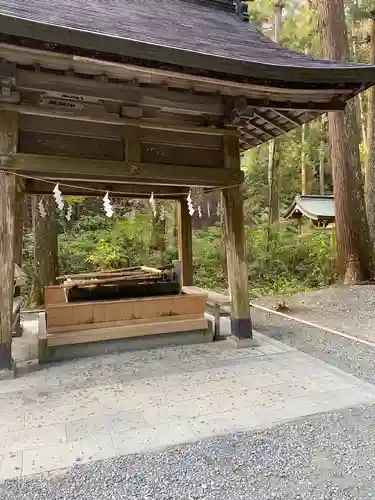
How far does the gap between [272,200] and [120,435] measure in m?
11.8

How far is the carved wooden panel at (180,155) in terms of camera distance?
14.0 ft

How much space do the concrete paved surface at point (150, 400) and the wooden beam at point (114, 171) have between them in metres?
1.93

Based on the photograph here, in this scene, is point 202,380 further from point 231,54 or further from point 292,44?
point 292,44

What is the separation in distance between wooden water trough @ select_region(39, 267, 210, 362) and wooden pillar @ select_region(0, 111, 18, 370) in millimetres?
518

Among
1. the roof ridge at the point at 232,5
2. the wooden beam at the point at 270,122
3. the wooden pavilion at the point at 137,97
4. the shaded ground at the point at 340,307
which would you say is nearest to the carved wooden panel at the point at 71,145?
the wooden pavilion at the point at 137,97

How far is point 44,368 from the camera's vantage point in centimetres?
397

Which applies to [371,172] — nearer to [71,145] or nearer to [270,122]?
[270,122]

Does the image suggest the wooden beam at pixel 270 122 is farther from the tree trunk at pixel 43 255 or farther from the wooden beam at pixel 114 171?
the tree trunk at pixel 43 255

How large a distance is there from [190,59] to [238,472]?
3.10 m

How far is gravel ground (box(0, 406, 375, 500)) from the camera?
2012 millimetres

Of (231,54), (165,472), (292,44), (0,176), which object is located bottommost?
(165,472)

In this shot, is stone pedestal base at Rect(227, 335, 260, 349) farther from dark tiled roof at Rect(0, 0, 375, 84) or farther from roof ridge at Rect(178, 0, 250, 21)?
roof ridge at Rect(178, 0, 250, 21)

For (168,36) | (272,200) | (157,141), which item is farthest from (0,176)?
(272,200)

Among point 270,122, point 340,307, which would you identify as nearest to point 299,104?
point 270,122
